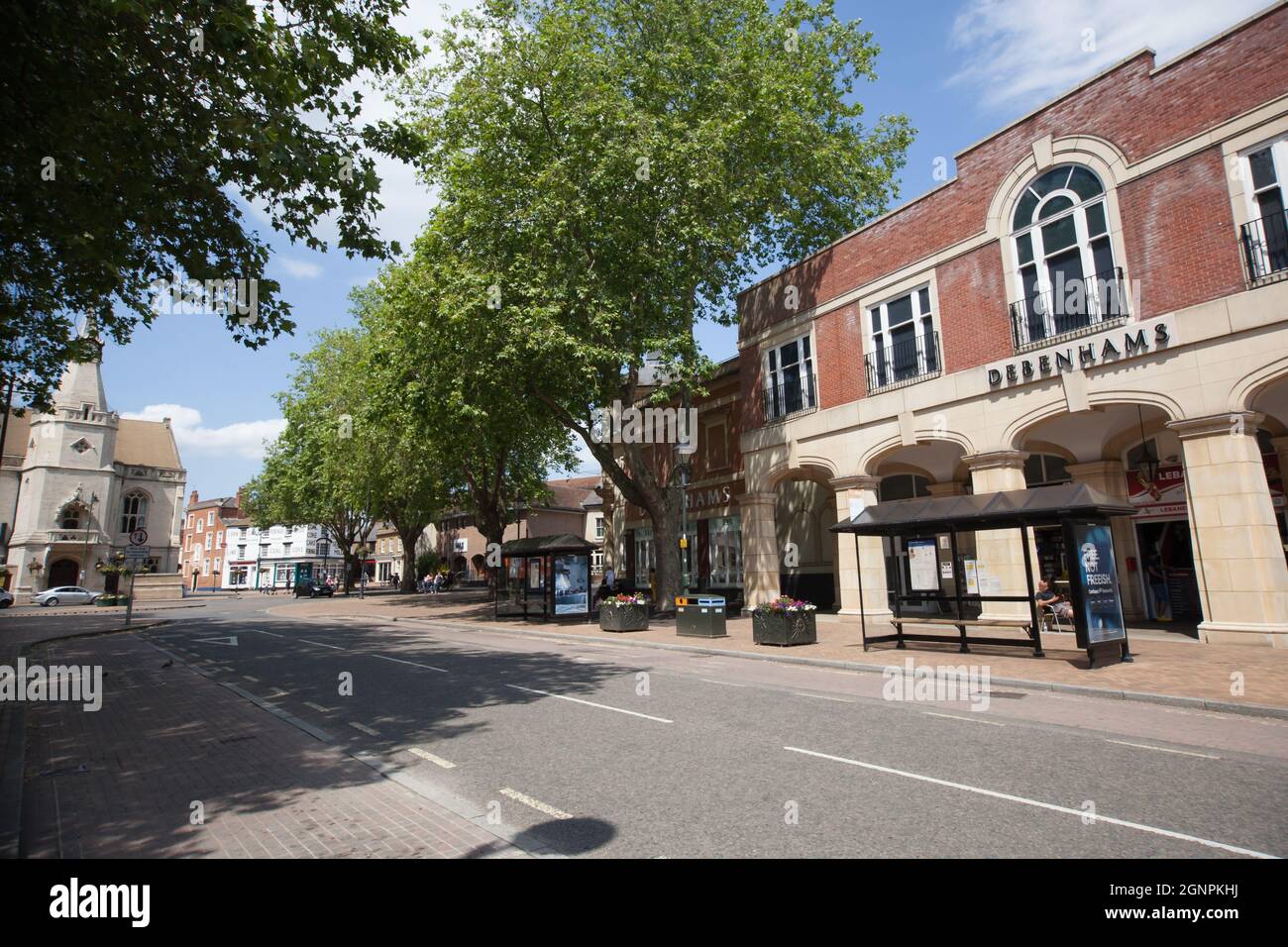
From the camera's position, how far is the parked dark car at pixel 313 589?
53469 millimetres

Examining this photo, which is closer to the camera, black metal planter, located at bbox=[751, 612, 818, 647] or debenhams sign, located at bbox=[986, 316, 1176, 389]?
debenhams sign, located at bbox=[986, 316, 1176, 389]

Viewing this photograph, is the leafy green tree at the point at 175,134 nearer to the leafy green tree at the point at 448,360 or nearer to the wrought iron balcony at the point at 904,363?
the leafy green tree at the point at 448,360

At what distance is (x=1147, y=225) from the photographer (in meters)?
14.4

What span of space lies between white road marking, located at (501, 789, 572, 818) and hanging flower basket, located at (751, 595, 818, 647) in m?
11.0

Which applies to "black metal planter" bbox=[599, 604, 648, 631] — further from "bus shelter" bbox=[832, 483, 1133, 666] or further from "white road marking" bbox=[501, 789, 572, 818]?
"white road marking" bbox=[501, 789, 572, 818]

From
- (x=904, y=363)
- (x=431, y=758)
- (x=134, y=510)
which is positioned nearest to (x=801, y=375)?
(x=904, y=363)

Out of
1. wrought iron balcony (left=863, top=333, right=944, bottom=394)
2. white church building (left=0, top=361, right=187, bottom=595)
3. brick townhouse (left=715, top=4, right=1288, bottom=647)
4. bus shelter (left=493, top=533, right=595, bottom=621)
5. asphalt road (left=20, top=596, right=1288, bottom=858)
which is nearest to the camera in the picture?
asphalt road (left=20, top=596, right=1288, bottom=858)

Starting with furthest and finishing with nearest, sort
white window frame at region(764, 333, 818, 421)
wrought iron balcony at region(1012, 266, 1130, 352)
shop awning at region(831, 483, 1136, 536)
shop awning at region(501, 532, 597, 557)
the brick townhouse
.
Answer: shop awning at region(501, 532, 597, 557) → white window frame at region(764, 333, 818, 421) → wrought iron balcony at region(1012, 266, 1130, 352) → the brick townhouse → shop awning at region(831, 483, 1136, 536)

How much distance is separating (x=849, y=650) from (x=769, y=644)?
6.11 feet

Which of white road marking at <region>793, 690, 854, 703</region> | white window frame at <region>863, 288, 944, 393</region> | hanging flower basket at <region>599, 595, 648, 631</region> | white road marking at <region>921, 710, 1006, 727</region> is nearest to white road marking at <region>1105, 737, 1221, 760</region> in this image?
white road marking at <region>921, 710, 1006, 727</region>

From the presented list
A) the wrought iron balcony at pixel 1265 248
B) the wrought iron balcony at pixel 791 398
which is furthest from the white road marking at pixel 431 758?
the wrought iron balcony at pixel 791 398

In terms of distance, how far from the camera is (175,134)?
348 inches

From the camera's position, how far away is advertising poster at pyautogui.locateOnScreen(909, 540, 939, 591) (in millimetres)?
15547
